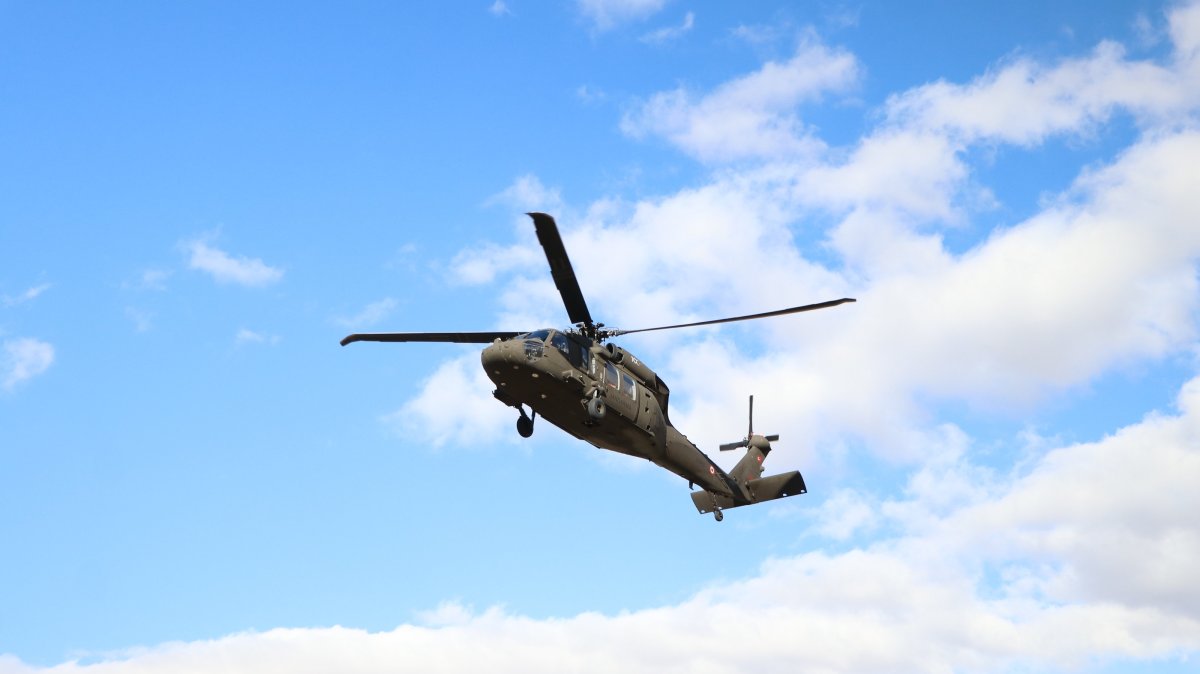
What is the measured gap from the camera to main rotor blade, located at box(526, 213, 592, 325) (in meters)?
32.6

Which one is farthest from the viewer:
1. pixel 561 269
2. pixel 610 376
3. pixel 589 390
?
pixel 610 376

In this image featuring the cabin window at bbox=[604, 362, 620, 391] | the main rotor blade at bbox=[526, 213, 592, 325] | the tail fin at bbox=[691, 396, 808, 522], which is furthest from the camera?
the tail fin at bbox=[691, 396, 808, 522]

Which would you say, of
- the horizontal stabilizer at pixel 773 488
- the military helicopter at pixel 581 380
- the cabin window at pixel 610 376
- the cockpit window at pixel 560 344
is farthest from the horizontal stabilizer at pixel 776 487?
the cockpit window at pixel 560 344

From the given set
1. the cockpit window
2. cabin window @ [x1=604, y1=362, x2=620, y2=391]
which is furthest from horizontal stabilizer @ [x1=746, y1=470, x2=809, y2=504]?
the cockpit window

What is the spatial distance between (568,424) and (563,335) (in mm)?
2966

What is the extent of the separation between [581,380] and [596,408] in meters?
0.94

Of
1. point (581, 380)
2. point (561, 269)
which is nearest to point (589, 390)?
point (581, 380)

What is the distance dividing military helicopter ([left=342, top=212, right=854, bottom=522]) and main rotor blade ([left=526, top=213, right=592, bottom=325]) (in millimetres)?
27

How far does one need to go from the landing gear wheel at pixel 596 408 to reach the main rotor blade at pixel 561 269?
9.38ft

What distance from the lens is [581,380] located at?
118 ft

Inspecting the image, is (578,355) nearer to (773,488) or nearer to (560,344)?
(560,344)

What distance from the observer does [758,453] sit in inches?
1820

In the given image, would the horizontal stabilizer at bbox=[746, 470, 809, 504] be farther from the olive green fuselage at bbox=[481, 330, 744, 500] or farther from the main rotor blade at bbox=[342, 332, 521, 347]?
the main rotor blade at bbox=[342, 332, 521, 347]

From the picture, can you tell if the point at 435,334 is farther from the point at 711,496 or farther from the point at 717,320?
the point at 711,496
